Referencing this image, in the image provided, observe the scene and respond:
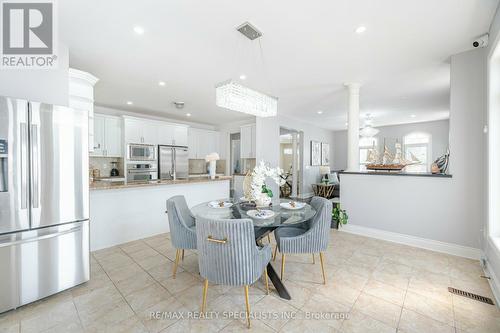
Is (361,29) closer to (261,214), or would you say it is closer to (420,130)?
(261,214)

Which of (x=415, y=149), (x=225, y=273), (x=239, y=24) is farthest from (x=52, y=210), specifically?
(x=415, y=149)

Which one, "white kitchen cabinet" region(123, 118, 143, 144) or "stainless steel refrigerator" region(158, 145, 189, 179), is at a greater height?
"white kitchen cabinet" region(123, 118, 143, 144)

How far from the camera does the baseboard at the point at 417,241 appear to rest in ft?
8.68

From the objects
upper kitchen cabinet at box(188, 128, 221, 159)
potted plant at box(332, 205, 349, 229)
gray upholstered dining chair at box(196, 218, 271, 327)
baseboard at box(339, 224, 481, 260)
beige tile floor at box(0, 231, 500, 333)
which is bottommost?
beige tile floor at box(0, 231, 500, 333)

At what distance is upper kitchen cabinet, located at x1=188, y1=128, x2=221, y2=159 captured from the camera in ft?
21.2

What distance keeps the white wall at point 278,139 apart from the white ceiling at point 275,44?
1539mm

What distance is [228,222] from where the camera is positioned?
57.9 inches

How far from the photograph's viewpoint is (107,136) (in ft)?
16.1

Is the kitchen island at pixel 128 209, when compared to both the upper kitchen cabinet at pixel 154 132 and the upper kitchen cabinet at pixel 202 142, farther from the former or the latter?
the upper kitchen cabinet at pixel 202 142

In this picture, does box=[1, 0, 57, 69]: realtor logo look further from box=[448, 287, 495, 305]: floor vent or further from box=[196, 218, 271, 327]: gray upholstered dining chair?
box=[448, 287, 495, 305]: floor vent

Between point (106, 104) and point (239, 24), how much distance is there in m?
4.16

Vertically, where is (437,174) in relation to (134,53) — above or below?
below

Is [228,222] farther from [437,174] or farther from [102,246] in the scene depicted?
[437,174]

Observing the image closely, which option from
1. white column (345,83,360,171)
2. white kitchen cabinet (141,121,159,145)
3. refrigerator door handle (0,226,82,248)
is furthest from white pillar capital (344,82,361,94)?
white kitchen cabinet (141,121,159,145)
